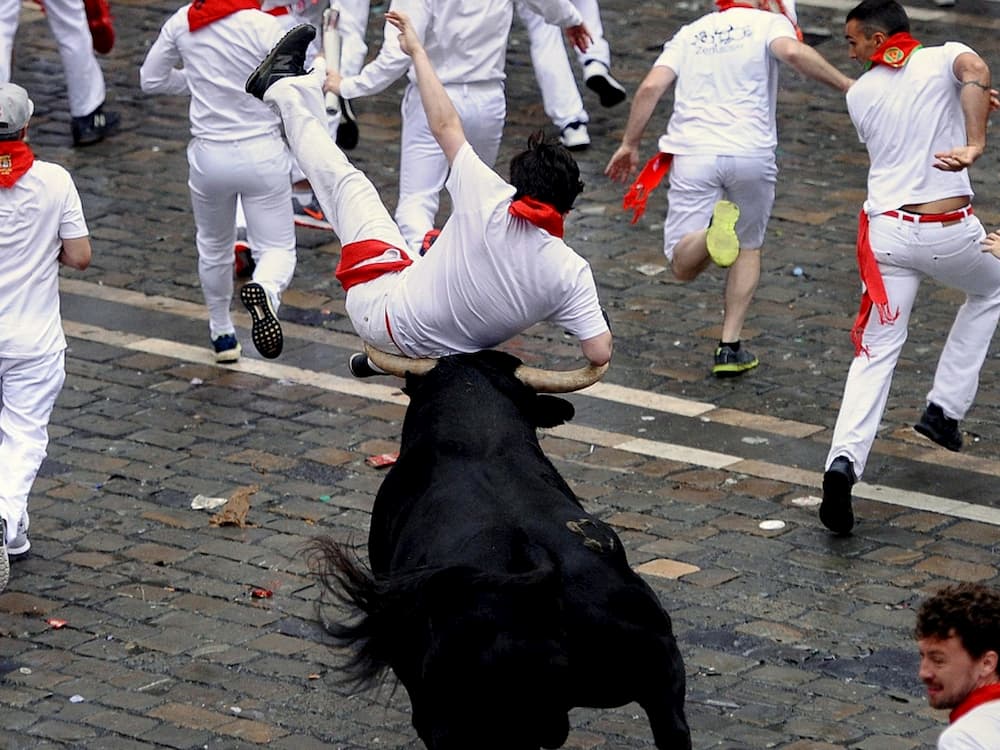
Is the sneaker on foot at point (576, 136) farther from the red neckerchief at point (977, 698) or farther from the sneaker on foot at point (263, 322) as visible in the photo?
the red neckerchief at point (977, 698)

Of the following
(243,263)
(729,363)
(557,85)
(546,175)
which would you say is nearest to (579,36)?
(557,85)

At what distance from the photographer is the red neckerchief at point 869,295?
8.45 m

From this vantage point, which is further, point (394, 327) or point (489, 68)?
point (489, 68)

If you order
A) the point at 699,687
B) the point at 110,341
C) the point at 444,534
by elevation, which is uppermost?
the point at 444,534

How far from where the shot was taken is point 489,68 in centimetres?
1063

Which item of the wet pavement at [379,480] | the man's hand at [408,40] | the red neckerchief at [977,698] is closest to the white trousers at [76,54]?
the wet pavement at [379,480]

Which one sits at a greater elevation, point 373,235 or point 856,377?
point 373,235

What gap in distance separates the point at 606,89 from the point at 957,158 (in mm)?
6498

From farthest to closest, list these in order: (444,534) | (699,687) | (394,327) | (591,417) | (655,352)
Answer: (655,352), (591,417), (699,687), (394,327), (444,534)

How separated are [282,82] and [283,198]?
7.13ft

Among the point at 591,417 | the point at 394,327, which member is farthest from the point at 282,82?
the point at 591,417

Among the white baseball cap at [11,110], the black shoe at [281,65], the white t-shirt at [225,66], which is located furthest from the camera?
the white t-shirt at [225,66]

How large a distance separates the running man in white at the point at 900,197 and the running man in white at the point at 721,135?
1.33m

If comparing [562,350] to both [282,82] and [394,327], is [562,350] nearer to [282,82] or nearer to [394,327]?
[282,82]
